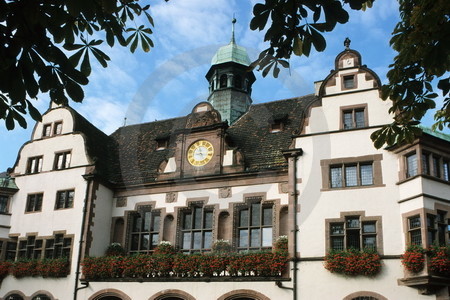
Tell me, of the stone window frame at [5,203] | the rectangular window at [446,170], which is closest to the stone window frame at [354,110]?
the rectangular window at [446,170]

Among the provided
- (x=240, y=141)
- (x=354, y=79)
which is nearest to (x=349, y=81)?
(x=354, y=79)

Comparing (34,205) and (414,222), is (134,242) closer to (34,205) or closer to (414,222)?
(34,205)

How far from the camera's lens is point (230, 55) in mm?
34781

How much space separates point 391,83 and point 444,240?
1427 cm

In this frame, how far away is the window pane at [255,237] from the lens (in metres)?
24.5

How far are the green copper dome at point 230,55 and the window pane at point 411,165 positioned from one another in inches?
620

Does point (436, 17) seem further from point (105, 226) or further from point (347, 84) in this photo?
point (105, 226)

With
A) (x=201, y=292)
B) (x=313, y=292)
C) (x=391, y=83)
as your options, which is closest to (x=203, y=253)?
(x=201, y=292)

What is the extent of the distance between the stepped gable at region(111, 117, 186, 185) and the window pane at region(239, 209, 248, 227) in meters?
5.42

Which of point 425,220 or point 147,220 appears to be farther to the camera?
point 147,220

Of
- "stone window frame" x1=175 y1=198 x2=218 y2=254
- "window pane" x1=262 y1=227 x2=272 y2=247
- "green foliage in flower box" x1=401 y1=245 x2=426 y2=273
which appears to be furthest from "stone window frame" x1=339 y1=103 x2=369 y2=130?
"stone window frame" x1=175 y1=198 x2=218 y2=254

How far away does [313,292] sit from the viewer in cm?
2122

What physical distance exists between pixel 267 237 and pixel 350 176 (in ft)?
15.7

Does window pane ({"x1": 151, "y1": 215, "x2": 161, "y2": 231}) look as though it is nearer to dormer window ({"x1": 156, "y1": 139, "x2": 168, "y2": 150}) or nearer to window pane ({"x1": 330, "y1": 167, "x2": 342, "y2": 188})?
dormer window ({"x1": 156, "y1": 139, "x2": 168, "y2": 150})
